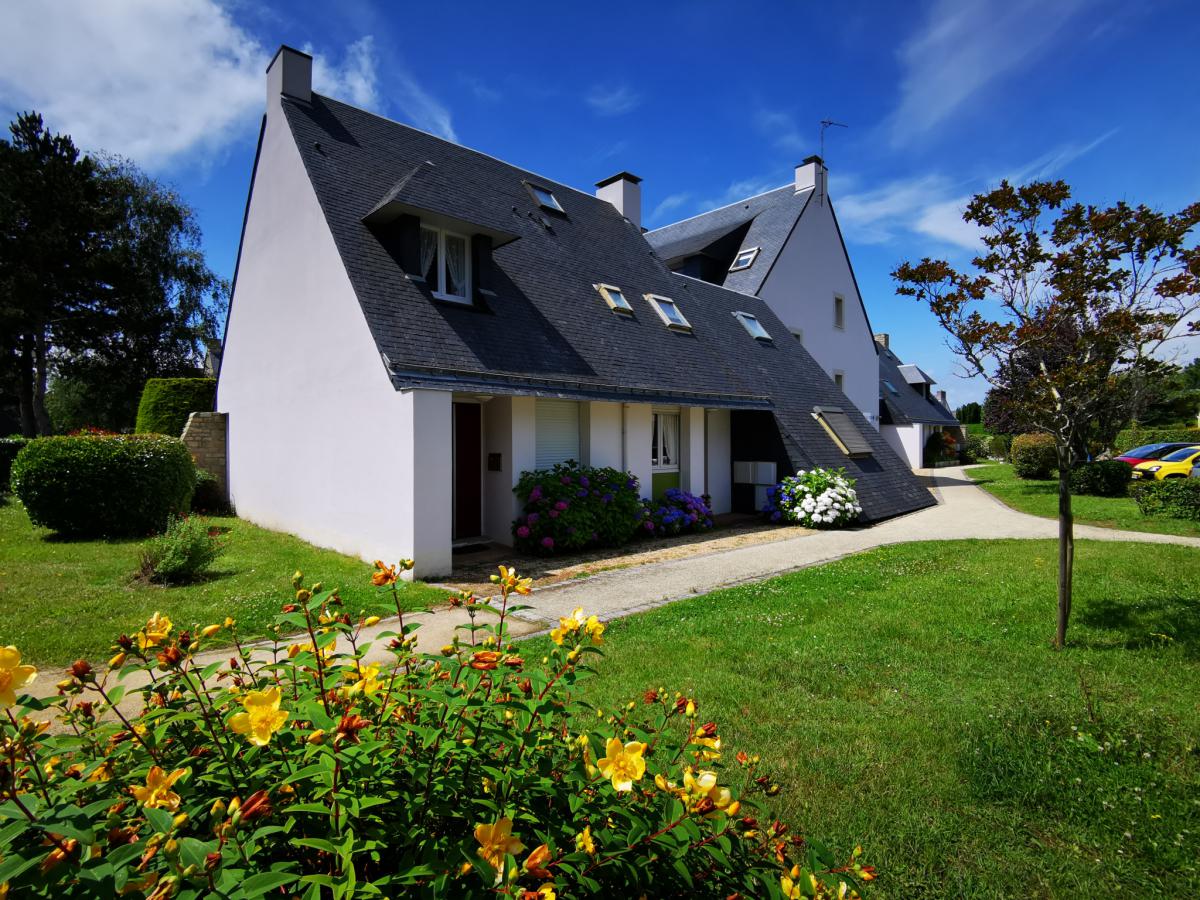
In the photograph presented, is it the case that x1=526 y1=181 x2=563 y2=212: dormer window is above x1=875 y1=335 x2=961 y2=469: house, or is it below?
above

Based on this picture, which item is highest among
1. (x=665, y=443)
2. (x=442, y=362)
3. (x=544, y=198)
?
(x=544, y=198)

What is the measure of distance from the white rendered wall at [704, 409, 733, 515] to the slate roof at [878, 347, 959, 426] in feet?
55.3

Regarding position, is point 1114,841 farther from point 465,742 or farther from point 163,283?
point 163,283

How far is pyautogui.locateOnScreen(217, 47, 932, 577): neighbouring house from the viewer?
9359 millimetres

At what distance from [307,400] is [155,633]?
10.4 metres

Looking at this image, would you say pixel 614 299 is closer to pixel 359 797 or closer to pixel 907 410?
pixel 359 797

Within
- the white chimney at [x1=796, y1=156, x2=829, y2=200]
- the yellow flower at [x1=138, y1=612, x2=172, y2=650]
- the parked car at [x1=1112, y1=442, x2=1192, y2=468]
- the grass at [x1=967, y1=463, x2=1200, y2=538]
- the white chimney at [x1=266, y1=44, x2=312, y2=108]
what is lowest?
the grass at [x1=967, y1=463, x2=1200, y2=538]

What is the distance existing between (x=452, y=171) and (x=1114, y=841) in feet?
50.3

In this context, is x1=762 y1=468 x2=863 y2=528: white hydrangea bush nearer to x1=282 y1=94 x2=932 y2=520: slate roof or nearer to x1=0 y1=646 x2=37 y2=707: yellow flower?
x1=282 y1=94 x2=932 y2=520: slate roof

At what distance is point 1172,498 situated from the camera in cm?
1359

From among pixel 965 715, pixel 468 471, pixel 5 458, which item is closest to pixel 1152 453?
pixel 965 715

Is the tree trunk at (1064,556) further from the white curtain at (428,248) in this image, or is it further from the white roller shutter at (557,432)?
the white curtain at (428,248)

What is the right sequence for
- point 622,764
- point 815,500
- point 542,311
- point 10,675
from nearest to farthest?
point 10,675 < point 622,764 < point 542,311 < point 815,500

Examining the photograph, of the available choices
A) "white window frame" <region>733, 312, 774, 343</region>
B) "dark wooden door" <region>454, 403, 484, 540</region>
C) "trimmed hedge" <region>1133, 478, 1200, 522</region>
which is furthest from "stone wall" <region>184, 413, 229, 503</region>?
"trimmed hedge" <region>1133, 478, 1200, 522</region>
